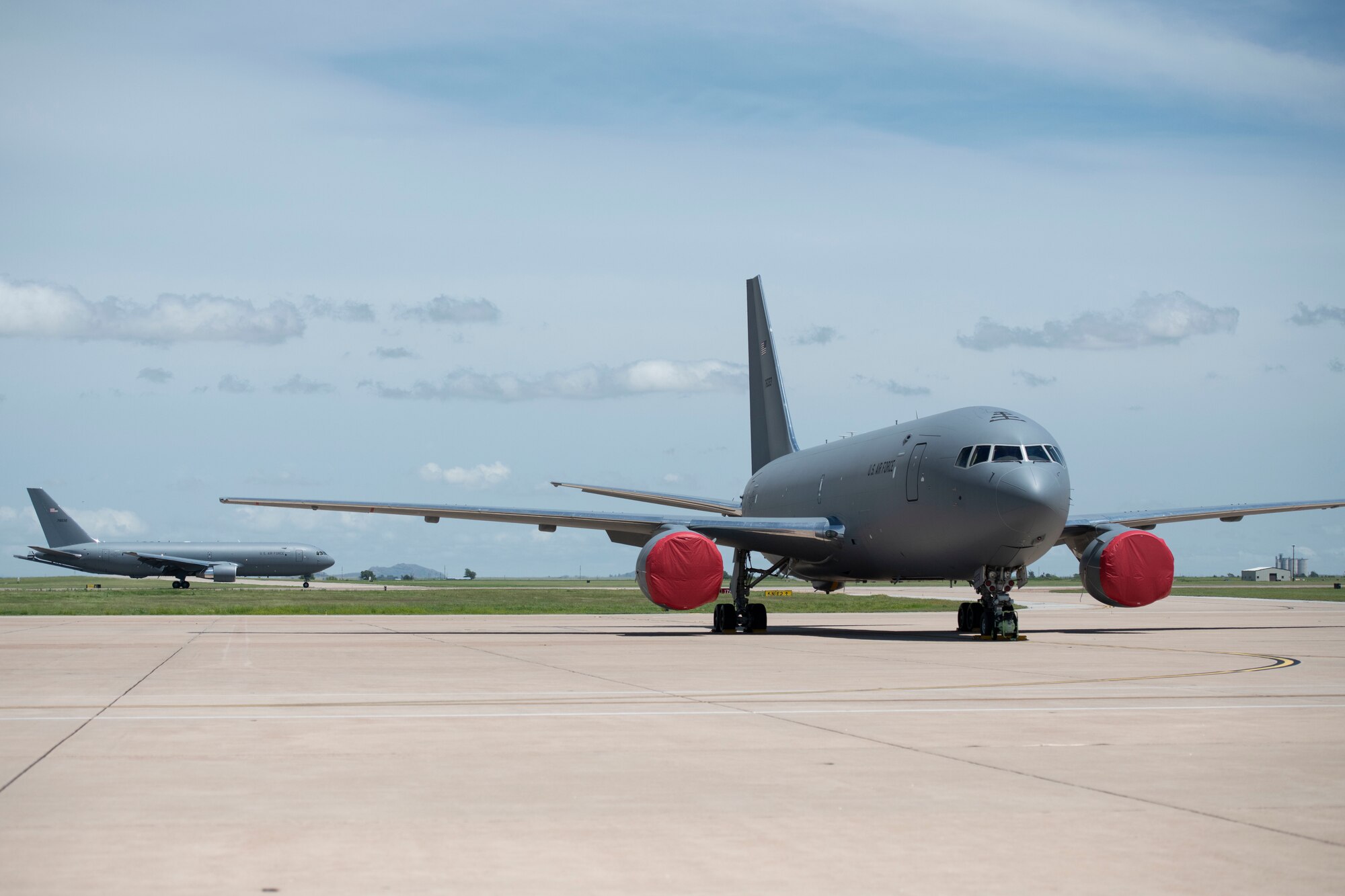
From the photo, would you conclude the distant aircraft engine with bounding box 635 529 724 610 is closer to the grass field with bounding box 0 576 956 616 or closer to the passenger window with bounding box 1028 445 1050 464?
the passenger window with bounding box 1028 445 1050 464

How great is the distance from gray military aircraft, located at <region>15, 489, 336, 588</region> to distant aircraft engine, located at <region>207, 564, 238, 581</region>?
0.05 metres

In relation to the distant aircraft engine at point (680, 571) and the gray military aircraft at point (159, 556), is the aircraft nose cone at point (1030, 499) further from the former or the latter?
the gray military aircraft at point (159, 556)

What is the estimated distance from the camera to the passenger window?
938 inches

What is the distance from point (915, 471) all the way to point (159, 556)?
86.7 meters

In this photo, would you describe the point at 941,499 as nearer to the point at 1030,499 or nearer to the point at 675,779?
the point at 1030,499

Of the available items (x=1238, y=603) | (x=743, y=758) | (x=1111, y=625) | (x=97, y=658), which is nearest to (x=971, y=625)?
(x=1111, y=625)

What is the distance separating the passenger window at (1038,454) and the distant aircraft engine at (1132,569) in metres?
3.23

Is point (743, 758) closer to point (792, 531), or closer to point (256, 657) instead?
point (256, 657)

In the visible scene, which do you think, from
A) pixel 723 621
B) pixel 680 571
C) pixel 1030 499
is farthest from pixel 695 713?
pixel 723 621

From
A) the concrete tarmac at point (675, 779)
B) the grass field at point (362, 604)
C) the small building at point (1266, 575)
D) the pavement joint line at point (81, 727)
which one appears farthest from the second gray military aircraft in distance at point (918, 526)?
Answer: the small building at point (1266, 575)

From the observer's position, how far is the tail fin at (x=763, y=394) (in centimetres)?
3844

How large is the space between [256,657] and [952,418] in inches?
533

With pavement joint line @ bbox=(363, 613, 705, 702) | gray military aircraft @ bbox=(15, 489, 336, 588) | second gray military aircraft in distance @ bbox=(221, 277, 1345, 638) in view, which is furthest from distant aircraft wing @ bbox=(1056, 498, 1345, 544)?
gray military aircraft @ bbox=(15, 489, 336, 588)

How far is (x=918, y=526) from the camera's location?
2538 cm
